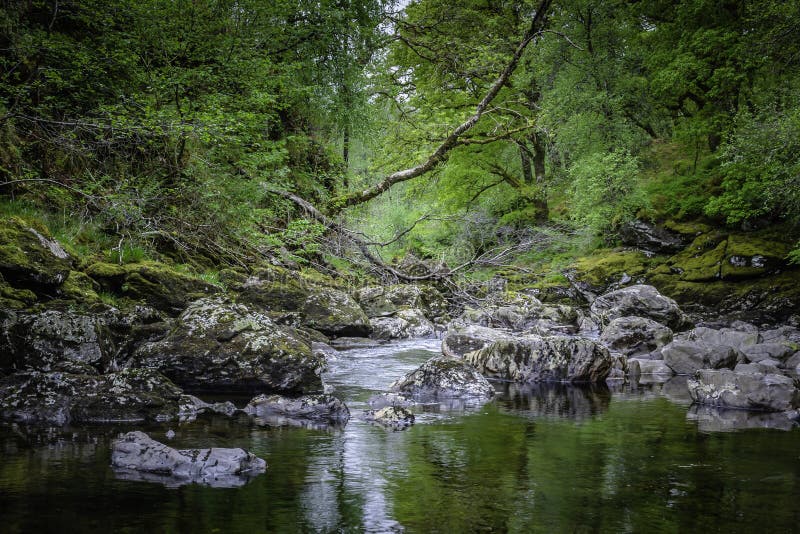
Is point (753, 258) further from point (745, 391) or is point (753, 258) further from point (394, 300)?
point (745, 391)

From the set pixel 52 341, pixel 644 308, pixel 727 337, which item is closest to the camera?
pixel 52 341

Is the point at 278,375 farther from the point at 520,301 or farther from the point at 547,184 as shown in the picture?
the point at 547,184

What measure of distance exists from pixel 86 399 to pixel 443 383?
4.29m

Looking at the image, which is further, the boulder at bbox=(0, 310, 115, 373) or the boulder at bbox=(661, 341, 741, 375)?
the boulder at bbox=(661, 341, 741, 375)

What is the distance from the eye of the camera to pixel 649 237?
20.7 meters

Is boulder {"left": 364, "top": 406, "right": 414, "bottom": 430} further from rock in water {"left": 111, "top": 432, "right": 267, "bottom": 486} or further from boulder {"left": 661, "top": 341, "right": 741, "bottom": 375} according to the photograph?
boulder {"left": 661, "top": 341, "right": 741, "bottom": 375}

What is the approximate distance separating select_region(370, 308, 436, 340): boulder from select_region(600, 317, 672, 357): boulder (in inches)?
192

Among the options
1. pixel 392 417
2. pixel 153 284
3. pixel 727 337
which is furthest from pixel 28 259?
pixel 727 337

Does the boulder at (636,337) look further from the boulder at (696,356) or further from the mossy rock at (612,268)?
the mossy rock at (612,268)

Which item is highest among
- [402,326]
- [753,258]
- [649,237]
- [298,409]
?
[649,237]

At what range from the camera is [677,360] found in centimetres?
977

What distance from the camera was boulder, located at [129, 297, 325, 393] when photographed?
6.85 m

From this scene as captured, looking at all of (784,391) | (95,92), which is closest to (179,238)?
(95,92)

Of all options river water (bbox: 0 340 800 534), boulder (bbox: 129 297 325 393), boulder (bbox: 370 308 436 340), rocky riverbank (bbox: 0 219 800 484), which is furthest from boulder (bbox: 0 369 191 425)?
boulder (bbox: 370 308 436 340)
